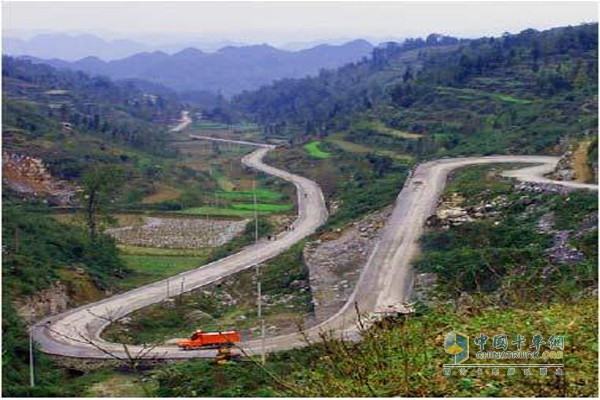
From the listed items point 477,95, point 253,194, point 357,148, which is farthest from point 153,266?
point 477,95

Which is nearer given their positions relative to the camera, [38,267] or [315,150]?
[38,267]

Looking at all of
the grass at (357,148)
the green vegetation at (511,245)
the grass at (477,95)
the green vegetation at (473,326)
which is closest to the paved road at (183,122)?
the grass at (357,148)

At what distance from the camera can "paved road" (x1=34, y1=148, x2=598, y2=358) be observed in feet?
32.5

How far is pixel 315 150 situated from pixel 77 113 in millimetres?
16341

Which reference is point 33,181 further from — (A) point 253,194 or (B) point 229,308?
(B) point 229,308

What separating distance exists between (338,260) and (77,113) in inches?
1269

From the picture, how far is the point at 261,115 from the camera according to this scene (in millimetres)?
62188

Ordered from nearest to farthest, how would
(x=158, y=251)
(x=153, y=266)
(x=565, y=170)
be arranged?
(x=565, y=170)
(x=153, y=266)
(x=158, y=251)

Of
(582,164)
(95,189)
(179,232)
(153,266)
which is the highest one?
(582,164)

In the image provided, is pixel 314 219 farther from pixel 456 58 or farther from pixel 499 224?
pixel 456 58

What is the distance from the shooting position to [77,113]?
138 ft

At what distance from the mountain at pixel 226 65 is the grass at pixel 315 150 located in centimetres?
8081

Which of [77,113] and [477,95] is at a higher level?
[477,95]

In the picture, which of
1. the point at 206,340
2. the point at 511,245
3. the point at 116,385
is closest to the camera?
the point at 116,385
